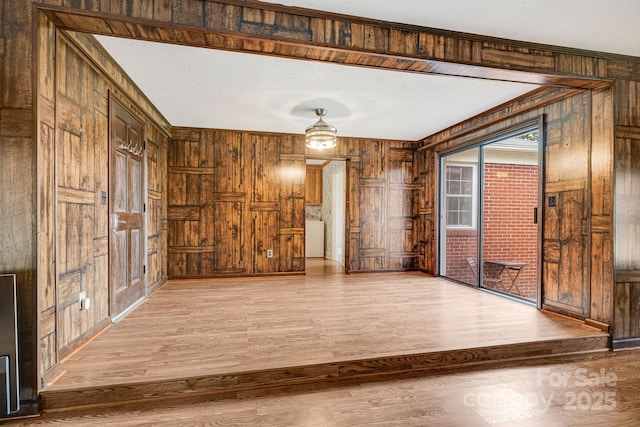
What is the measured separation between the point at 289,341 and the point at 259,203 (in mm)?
2988

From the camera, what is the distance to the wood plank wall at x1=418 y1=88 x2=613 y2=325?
8.99 feet

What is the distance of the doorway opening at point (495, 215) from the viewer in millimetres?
5398

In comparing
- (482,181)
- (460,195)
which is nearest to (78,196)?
(482,181)

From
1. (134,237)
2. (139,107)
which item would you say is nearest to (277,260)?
(134,237)

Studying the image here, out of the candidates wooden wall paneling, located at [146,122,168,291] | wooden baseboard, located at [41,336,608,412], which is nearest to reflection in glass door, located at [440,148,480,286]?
wooden baseboard, located at [41,336,608,412]

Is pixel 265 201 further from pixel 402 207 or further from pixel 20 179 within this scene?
pixel 20 179

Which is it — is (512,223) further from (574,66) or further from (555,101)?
(574,66)

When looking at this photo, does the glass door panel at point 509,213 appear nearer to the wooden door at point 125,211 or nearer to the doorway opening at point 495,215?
the doorway opening at point 495,215

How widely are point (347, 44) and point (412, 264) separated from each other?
4497 millimetres

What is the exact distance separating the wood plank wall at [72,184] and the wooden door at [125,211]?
13 centimetres

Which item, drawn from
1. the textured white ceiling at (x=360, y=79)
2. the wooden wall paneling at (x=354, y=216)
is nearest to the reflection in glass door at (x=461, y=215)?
the textured white ceiling at (x=360, y=79)

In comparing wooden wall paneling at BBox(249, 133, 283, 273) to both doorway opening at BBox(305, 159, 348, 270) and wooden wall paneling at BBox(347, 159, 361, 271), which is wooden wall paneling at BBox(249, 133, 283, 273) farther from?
doorway opening at BBox(305, 159, 348, 270)

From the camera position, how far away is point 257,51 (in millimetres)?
2135

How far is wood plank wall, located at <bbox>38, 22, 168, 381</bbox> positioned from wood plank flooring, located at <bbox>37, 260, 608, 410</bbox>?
329mm
